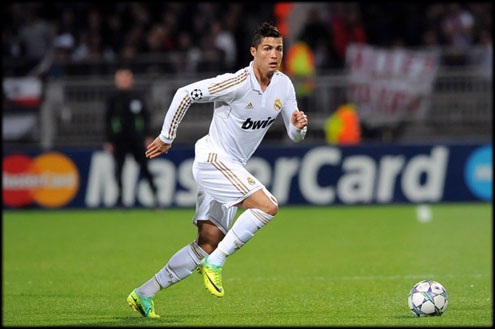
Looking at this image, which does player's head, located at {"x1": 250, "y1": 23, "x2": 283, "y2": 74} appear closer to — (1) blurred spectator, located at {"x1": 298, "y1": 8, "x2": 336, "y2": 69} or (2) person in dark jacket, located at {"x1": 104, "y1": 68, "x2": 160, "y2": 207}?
(2) person in dark jacket, located at {"x1": 104, "y1": 68, "x2": 160, "y2": 207}

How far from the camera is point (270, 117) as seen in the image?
8219 millimetres

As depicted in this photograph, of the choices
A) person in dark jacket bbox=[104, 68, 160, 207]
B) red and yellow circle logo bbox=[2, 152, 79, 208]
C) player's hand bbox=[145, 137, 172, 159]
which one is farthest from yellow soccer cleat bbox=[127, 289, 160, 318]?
red and yellow circle logo bbox=[2, 152, 79, 208]

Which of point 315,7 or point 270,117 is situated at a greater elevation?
point 315,7

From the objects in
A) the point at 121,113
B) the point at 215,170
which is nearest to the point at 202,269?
the point at 215,170

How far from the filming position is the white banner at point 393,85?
19500mm

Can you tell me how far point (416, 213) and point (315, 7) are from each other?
547 cm

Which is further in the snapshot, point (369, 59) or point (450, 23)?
point (450, 23)

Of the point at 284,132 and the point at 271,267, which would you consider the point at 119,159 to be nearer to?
the point at 284,132

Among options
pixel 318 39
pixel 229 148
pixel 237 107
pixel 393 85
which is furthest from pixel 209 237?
pixel 318 39

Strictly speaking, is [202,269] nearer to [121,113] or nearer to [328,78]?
[121,113]

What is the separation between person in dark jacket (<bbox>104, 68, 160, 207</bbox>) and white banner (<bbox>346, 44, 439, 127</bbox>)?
4.34 meters

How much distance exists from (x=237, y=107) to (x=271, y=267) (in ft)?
13.0

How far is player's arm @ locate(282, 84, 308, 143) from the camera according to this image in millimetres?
8062

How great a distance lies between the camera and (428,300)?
764cm
